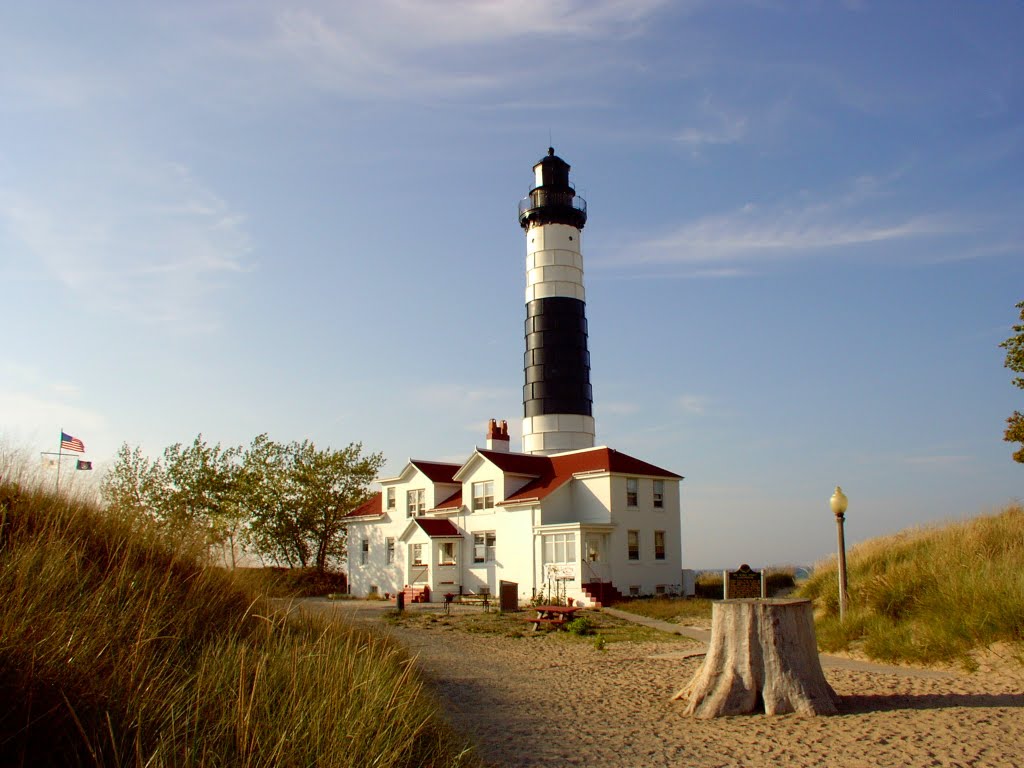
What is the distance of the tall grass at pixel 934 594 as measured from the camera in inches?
472

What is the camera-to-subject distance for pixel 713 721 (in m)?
9.32

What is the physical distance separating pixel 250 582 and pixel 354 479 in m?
34.1

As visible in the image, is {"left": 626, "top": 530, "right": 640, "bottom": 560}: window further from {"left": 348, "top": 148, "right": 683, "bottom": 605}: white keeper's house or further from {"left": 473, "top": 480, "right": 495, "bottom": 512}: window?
{"left": 473, "top": 480, "right": 495, "bottom": 512}: window

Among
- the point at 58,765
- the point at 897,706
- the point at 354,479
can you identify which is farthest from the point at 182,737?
the point at 354,479

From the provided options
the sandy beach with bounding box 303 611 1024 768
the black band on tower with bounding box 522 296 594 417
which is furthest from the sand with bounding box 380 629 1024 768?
the black band on tower with bounding box 522 296 594 417

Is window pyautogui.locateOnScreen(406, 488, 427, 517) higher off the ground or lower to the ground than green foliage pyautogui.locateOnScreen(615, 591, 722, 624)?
higher

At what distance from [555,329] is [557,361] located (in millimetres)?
1626

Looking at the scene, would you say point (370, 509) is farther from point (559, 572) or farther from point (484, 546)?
point (559, 572)

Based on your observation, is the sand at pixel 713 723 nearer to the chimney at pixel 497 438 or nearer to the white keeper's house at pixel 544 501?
the white keeper's house at pixel 544 501

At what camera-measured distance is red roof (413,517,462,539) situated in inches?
1391

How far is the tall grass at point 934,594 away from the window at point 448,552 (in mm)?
19269

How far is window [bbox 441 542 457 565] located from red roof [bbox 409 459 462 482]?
3.47 metres

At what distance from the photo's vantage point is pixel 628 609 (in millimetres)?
26500

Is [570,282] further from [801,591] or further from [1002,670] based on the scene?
[1002,670]
